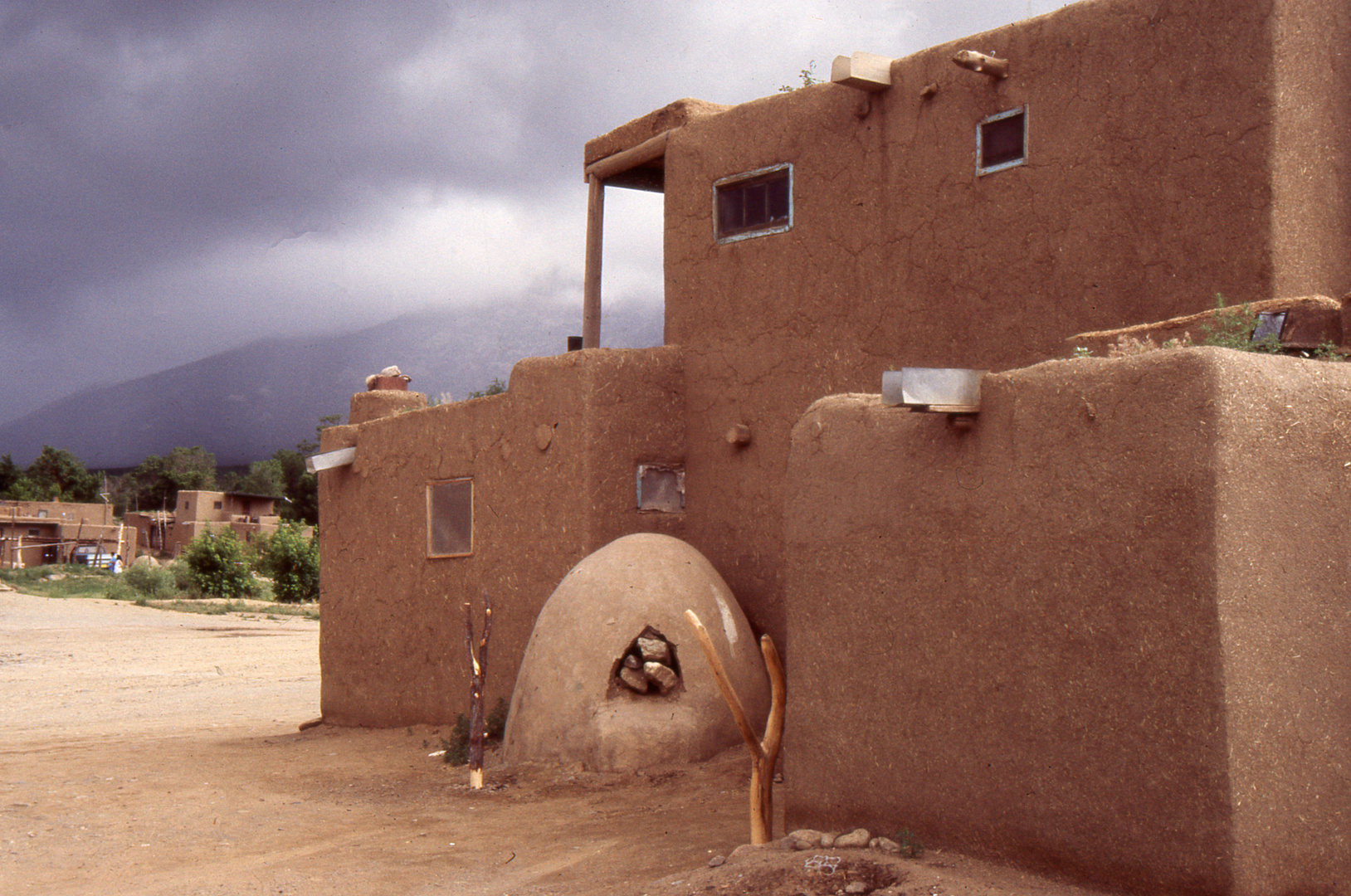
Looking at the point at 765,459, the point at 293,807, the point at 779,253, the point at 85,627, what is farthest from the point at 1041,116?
the point at 85,627

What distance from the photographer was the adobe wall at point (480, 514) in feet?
33.0

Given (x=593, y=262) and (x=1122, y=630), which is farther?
(x=593, y=262)

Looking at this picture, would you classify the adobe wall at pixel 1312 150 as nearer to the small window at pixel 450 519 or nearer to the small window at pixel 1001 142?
the small window at pixel 1001 142

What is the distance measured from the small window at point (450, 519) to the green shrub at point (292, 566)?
81.3ft

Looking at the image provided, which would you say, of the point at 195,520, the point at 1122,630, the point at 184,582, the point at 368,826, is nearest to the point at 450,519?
the point at 368,826

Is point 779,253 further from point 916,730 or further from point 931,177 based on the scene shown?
point 916,730

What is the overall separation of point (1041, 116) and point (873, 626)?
4066 mm

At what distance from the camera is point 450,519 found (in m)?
11.4

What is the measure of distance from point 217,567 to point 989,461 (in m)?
34.5

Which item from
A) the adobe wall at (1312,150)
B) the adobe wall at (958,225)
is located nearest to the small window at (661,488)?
the adobe wall at (958,225)

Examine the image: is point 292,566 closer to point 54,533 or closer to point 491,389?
point 491,389

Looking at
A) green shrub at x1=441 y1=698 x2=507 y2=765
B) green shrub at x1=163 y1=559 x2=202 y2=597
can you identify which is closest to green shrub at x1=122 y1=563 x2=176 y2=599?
green shrub at x1=163 y1=559 x2=202 y2=597

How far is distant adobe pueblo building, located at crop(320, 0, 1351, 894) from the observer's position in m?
4.55

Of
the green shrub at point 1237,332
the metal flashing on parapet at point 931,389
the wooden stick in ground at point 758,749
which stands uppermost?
the green shrub at point 1237,332
